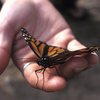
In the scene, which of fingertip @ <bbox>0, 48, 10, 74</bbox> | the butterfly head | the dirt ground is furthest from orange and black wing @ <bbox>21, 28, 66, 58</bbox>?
the dirt ground

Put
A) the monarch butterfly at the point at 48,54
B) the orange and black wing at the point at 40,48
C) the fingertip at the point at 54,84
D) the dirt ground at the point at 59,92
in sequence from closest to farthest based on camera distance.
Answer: the fingertip at the point at 54,84 < the monarch butterfly at the point at 48,54 < the orange and black wing at the point at 40,48 < the dirt ground at the point at 59,92

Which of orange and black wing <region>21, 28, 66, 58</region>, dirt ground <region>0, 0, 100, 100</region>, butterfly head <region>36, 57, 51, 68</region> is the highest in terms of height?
orange and black wing <region>21, 28, 66, 58</region>

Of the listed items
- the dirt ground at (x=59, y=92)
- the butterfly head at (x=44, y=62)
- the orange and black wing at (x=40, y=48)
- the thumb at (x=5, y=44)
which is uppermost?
the thumb at (x=5, y=44)

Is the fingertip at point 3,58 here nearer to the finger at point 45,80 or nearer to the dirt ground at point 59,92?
the finger at point 45,80

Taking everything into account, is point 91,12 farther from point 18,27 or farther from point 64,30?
point 18,27

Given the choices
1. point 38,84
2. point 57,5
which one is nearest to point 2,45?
point 38,84

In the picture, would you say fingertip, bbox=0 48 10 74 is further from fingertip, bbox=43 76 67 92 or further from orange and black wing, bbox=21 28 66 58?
fingertip, bbox=43 76 67 92

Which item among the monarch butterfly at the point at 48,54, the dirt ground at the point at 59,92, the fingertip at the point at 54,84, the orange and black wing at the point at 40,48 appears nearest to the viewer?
the fingertip at the point at 54,84

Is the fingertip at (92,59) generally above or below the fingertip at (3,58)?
below

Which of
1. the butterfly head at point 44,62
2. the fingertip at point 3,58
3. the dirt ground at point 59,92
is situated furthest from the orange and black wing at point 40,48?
the dirt ground at point 59,92

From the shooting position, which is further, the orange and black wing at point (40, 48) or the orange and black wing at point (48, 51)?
the orange and black wing at point (40, 48)
